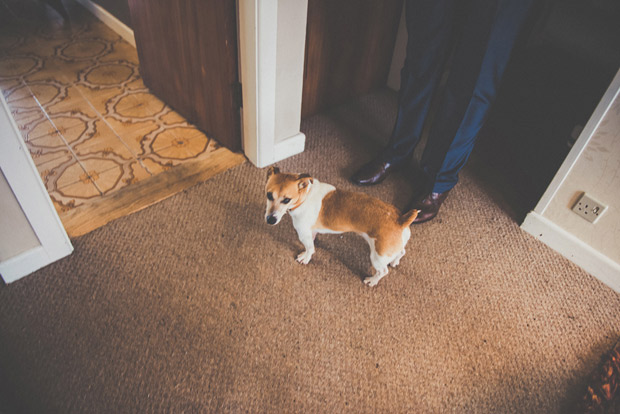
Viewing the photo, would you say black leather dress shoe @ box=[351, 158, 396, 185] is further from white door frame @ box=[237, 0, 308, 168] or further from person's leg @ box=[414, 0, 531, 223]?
white door frame @ box=[237, 0, 308, 168]

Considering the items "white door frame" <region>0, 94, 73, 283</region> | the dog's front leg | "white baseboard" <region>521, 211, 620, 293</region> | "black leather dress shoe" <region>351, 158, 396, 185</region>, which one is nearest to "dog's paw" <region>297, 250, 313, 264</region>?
the dog's front leg

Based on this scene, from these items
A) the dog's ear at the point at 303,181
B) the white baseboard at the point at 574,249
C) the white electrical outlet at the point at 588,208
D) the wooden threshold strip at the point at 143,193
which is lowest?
the wooden threshold strip at the point at 143,193

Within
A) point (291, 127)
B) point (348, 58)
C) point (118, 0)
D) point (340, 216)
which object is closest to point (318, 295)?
point (340, 216)

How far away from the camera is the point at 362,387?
1092 mm

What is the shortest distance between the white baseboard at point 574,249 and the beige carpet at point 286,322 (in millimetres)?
31

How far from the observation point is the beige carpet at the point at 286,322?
107cm

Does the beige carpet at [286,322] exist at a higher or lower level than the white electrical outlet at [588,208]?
lower

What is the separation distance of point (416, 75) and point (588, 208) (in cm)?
76

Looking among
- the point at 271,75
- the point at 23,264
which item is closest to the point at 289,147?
the point at 271,75

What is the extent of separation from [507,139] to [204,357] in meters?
1.71

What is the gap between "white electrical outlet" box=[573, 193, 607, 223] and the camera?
4.40ft

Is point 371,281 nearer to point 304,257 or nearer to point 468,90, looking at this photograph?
point 304,257

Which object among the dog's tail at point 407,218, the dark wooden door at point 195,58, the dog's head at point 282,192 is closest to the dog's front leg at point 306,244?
the dog's head at point 282,192

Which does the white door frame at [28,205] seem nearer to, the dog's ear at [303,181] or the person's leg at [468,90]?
the dog's ear at [303,181]
